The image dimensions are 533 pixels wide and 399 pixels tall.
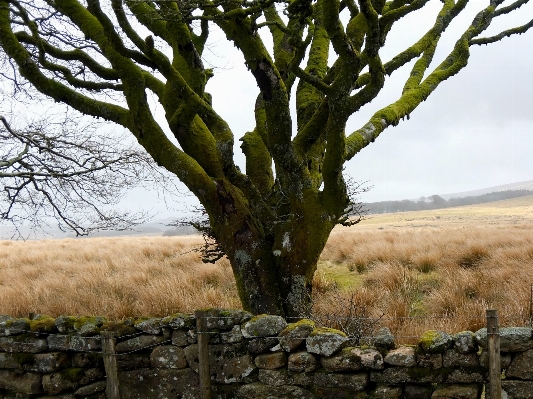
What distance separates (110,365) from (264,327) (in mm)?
1556

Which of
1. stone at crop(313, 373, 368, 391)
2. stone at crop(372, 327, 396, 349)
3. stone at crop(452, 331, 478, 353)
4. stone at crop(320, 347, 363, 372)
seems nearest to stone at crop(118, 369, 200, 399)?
stone at crop(313, 373, 368, 391)

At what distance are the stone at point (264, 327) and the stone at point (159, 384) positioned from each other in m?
0.73

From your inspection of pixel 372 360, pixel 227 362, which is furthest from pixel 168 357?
pixel 372 360

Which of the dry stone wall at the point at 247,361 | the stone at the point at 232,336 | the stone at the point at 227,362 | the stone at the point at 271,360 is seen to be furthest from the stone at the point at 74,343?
the stone at the point at 271,360

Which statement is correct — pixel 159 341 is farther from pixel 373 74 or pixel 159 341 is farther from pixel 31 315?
pixel 373 74

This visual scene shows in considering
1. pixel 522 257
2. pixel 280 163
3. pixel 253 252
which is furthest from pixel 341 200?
pixel 522 257

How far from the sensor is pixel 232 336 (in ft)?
14.5

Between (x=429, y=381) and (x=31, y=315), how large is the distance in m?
4.52

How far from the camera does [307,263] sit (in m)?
5.73

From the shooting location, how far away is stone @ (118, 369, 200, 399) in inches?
179

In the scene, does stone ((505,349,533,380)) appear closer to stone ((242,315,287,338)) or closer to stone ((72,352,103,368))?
stone ((242,315,287,338))

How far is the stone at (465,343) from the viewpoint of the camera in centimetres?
379

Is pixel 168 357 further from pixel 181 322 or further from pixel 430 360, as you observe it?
pixel 430 360

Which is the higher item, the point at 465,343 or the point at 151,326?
the point at 151,326
